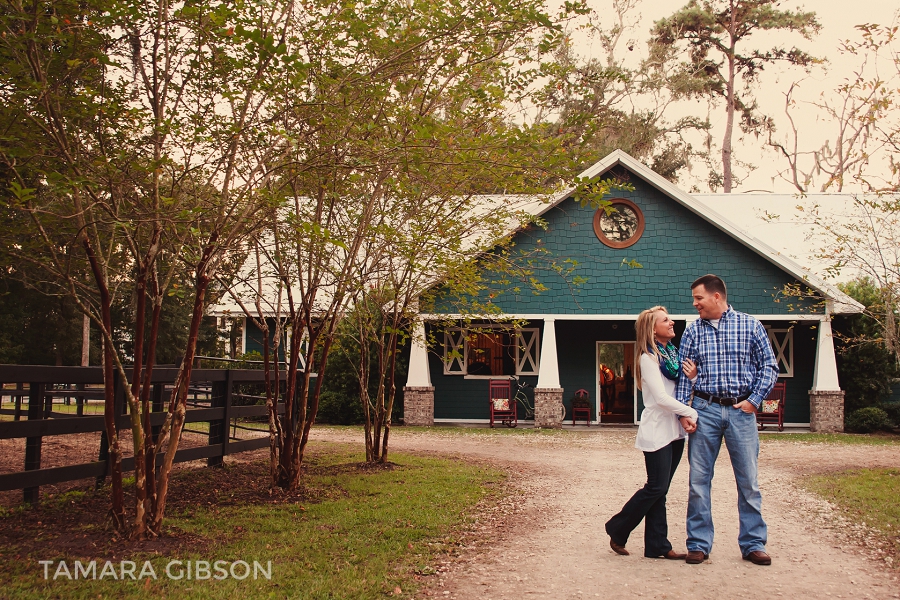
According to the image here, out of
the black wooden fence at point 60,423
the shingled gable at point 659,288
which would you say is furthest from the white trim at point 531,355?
the black wooden fence at point 60,423

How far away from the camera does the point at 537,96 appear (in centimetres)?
789

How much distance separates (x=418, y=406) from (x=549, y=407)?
10.4ft

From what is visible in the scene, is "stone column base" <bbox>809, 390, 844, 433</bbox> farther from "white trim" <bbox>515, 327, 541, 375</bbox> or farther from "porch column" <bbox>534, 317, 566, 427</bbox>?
"white trim" <bbox>515, 327, 541, 375</bbox>

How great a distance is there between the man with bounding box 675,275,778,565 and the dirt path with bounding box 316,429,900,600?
210 millimetres

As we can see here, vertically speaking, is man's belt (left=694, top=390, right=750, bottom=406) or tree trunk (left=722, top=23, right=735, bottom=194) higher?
tree trunk (left=722, top=23, right=735, bottom=194)

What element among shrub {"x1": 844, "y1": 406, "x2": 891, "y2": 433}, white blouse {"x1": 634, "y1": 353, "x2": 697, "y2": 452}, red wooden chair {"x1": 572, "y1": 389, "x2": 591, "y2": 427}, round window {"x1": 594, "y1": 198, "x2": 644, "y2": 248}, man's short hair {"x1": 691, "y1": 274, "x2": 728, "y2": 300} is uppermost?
round window {"x1": 594, "y1": 198, "x2": 644, "y2": 248}

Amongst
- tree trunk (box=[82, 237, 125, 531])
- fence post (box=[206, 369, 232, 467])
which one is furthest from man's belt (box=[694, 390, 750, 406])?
fence post (box=[206, 369, 232, 467])

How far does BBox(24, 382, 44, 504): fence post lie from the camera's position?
639 centimetres

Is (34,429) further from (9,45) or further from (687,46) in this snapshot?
(687,46)

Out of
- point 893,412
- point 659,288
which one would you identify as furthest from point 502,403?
point 893,412

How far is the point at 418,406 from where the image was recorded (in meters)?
18.8

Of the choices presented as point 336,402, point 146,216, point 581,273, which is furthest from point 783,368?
point 146,216

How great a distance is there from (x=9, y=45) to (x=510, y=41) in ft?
12.4

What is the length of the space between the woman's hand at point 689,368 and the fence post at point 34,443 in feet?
17.0
